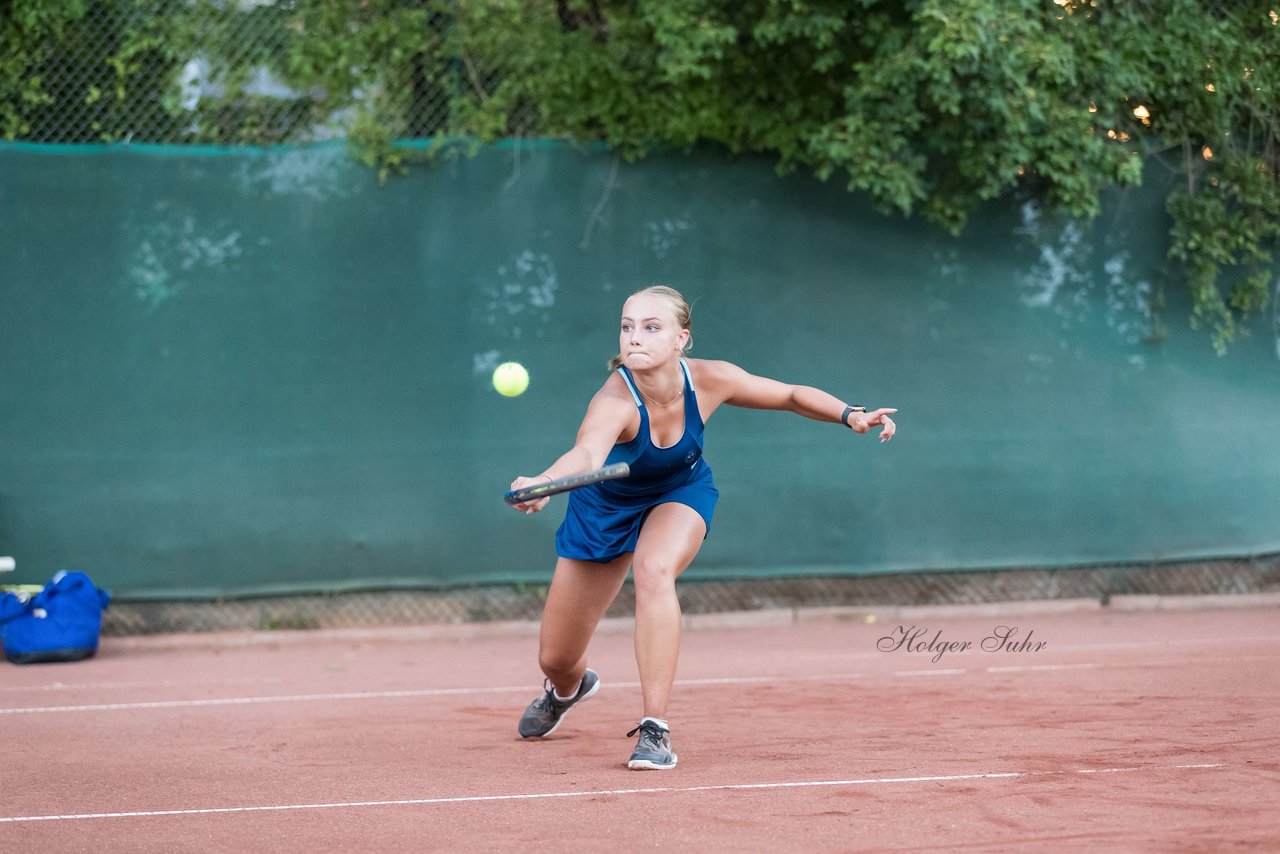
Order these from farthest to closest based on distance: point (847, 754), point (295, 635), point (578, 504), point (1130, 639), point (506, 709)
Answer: point (295, 635) → point (1130, 639) → point (506, 709) → point (578, 504) → point (847, 754)

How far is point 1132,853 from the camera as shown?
9.59 ft

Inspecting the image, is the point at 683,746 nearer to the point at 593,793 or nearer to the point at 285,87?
the point at 593,793

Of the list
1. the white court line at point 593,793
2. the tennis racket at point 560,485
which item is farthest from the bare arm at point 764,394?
the white court line at point 593,793

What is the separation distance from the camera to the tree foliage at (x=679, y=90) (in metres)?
7.27

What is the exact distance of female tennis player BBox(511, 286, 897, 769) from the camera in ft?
13.3

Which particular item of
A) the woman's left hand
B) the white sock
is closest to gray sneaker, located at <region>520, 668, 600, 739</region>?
the white sock

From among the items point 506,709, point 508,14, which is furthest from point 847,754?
point 508,14

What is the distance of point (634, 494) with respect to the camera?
14.6ft

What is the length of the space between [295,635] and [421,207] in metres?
2.41

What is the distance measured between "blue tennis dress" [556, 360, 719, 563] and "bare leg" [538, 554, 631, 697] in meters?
0.06

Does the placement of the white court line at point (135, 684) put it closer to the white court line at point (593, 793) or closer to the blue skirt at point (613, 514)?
the blue skirt at point (613, 514)

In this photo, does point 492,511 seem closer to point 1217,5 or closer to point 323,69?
point 323,69

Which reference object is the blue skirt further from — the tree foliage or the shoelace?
the tree foliage

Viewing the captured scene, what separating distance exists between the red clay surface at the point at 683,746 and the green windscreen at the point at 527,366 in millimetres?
588
